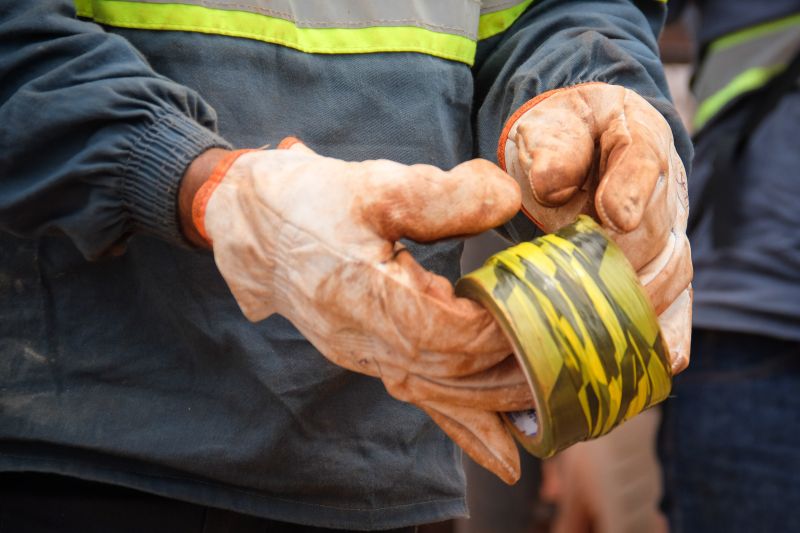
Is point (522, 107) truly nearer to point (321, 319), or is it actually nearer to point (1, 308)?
point (321, 319)

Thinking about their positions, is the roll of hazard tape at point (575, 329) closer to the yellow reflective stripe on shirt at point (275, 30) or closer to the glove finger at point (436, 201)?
the glove finger at point (436, 201)

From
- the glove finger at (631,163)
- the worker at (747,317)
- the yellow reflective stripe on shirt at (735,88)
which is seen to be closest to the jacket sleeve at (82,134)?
the glove finger at (631,163)

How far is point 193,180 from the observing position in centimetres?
121

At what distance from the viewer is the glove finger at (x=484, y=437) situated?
1227 millimetres

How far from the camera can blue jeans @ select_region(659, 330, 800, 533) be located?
2.20 meters

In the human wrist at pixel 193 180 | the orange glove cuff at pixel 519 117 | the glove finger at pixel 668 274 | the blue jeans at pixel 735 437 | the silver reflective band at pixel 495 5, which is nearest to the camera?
the human wrist at pixel 193 180

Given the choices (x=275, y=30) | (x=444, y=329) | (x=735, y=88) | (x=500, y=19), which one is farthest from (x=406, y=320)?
(x=735, y=88)

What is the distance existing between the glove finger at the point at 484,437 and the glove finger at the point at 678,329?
26 centimetres

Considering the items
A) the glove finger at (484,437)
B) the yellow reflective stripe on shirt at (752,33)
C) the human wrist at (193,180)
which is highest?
the human wrist at (193,180)

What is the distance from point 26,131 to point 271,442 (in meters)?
0.54

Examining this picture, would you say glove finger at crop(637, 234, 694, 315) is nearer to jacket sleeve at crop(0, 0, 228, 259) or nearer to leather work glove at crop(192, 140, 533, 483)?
leather work glove at crop(192, 140, 533, 483)

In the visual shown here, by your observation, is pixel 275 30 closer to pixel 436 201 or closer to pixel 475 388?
pixel 436 201

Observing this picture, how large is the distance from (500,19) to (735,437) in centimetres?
118

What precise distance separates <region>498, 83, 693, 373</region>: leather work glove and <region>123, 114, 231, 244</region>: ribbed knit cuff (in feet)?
1.46
